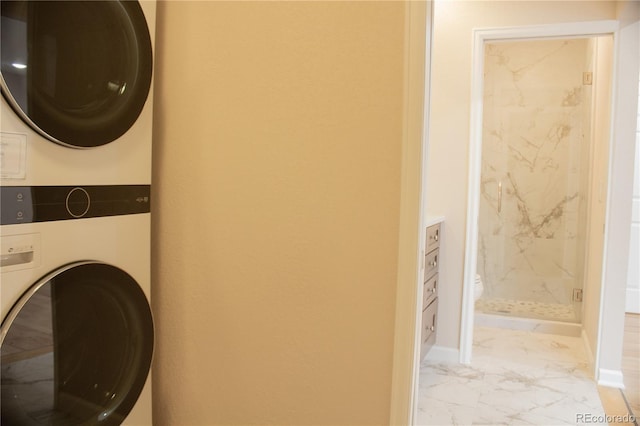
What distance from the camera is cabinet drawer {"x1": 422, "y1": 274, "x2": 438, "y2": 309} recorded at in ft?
8.88

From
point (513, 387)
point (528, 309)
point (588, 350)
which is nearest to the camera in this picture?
point (513, 387)

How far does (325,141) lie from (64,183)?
0.74 metres

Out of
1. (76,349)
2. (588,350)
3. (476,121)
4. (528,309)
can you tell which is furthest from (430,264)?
(76,349)

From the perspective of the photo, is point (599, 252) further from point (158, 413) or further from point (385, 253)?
point (158, 413)

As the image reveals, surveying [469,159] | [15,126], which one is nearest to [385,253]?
[15,126]

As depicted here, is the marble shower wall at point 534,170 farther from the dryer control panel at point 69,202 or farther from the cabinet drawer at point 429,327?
the dryer control panel at point 69,202

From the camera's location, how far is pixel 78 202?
1.29 m

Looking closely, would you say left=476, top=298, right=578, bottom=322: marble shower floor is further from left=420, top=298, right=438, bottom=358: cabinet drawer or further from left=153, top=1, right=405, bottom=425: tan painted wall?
left=153, top=1, right=405, bottom=425: tan painted wall

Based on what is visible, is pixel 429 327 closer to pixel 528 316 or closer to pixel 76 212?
pixel 528 316

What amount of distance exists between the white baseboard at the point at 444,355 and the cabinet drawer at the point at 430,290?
15.1 inches

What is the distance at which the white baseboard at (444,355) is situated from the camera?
3.06 metres

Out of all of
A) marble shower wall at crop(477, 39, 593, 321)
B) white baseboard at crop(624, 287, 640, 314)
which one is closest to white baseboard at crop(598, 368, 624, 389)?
marble shower wall at crop(477, 39, 593, 321)

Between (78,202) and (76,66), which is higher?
(76,66)

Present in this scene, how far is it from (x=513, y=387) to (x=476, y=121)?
1.61 m
